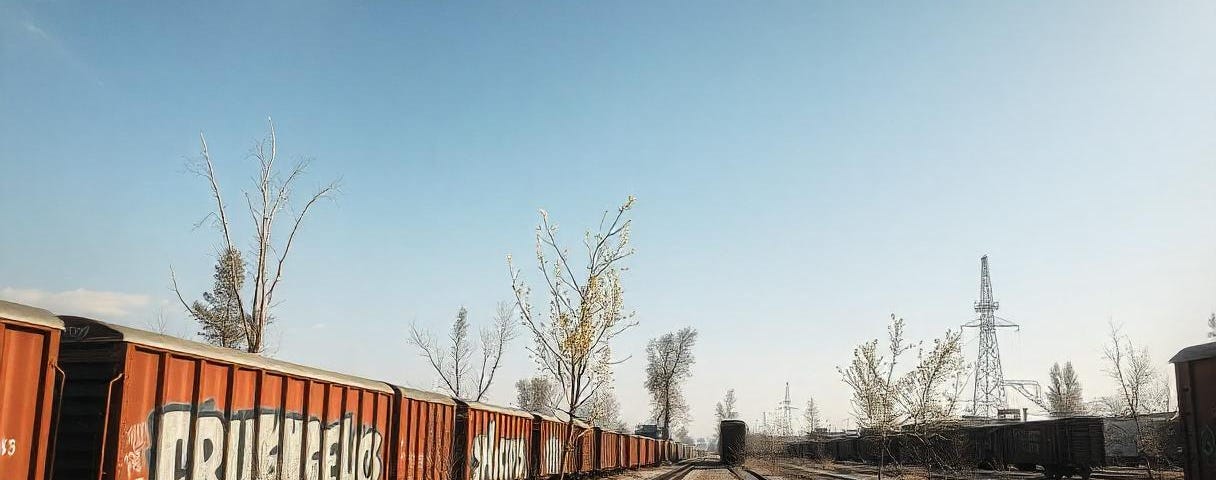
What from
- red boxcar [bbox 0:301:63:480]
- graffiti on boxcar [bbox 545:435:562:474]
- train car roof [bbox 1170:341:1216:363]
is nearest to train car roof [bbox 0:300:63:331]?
red boxcar [bbox 0:301:63:480]

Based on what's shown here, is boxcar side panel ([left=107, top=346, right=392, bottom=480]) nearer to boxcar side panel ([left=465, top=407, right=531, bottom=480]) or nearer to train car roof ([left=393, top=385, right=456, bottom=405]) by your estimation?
train car roof ([left=393, top=385, right=456, bottom=405])

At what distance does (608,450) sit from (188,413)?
3143 centimetres

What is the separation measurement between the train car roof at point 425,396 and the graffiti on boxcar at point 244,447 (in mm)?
1746

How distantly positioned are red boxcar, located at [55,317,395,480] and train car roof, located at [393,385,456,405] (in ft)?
8.51

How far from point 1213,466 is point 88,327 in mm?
15702

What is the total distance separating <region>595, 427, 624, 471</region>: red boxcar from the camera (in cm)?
3681

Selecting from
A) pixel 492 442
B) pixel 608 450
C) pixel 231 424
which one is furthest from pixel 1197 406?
pixel 608 450

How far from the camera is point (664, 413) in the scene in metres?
105

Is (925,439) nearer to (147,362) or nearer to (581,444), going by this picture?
(581,444)

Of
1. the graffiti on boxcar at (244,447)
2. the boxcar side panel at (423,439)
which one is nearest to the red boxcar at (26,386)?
the graffiti on boxcar at (244,447)

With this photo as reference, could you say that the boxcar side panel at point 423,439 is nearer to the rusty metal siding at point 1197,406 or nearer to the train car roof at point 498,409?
the train car roof at point 498,409

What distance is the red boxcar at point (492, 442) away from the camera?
19.4m

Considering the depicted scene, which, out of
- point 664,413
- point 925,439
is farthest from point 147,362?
point 664,413

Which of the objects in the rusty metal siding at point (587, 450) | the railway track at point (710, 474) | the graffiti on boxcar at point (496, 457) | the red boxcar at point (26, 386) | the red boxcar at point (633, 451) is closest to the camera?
the red boxcar at point (26, 386)
